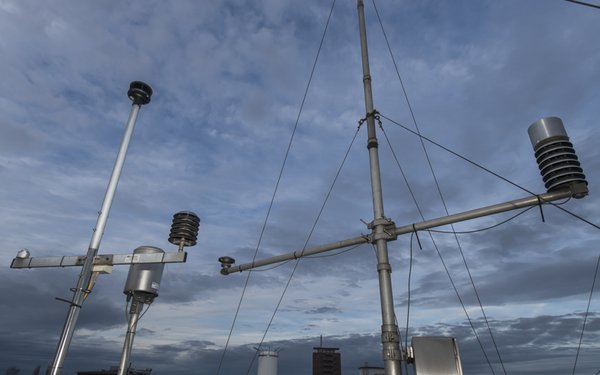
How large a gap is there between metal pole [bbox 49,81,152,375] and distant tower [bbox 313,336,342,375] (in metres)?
105

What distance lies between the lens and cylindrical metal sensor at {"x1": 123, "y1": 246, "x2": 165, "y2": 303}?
9.55 m

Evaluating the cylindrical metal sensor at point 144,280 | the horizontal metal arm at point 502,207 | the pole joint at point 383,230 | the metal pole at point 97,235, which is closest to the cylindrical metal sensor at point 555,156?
the horizontal metal arm at point 502,207

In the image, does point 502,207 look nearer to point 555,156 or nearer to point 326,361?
point 555,156

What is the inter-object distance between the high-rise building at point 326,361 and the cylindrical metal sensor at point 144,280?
103632 millimetres

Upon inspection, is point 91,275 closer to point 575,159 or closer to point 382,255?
point 382,255

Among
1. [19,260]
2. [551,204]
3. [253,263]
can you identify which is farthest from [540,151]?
[19,260]

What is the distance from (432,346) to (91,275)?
26.7ft

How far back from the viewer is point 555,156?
7535mm

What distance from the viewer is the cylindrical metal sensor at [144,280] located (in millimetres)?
9547

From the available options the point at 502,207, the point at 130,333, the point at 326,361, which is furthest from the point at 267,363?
the point at 326,361

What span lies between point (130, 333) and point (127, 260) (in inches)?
79.6

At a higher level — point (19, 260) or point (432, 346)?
point (19, 260)

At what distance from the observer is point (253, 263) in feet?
36.6

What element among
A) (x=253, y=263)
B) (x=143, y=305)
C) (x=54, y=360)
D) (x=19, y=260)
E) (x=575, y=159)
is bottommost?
(x=54, y=360)
